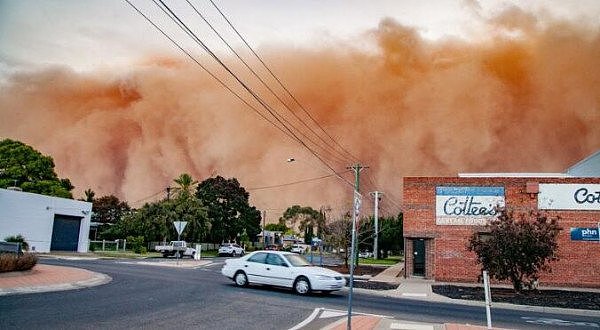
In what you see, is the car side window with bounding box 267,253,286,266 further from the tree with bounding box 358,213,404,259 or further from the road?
the tree with bounding box 358,213,404,259

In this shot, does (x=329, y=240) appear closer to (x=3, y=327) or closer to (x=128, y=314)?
(x=128, y=314)

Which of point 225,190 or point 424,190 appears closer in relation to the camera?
point 424,190

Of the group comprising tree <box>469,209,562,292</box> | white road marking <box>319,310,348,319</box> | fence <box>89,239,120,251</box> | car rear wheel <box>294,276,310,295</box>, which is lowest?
white road marking <box>319,310,348,319</box>

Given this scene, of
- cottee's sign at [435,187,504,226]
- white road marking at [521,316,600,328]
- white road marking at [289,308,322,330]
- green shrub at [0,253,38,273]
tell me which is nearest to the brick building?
cottee's sign at [435,187,504,226]

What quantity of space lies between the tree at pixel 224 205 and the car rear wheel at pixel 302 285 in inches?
2164

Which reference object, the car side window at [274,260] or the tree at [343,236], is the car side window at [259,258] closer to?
the car side window at [274,260]

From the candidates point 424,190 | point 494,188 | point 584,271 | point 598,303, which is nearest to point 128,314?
point 598,303

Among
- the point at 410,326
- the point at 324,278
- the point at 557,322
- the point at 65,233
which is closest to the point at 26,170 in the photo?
the point at 65,233

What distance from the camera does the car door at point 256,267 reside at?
18.3 m

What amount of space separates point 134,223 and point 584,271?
160 feet

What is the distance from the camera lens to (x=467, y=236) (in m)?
27.4

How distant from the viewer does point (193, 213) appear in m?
60.8

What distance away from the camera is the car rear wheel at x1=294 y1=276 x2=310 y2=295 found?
56.4 feet

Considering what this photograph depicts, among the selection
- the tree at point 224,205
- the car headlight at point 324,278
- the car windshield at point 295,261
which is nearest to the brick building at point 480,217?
the car windshield at point 295,261
